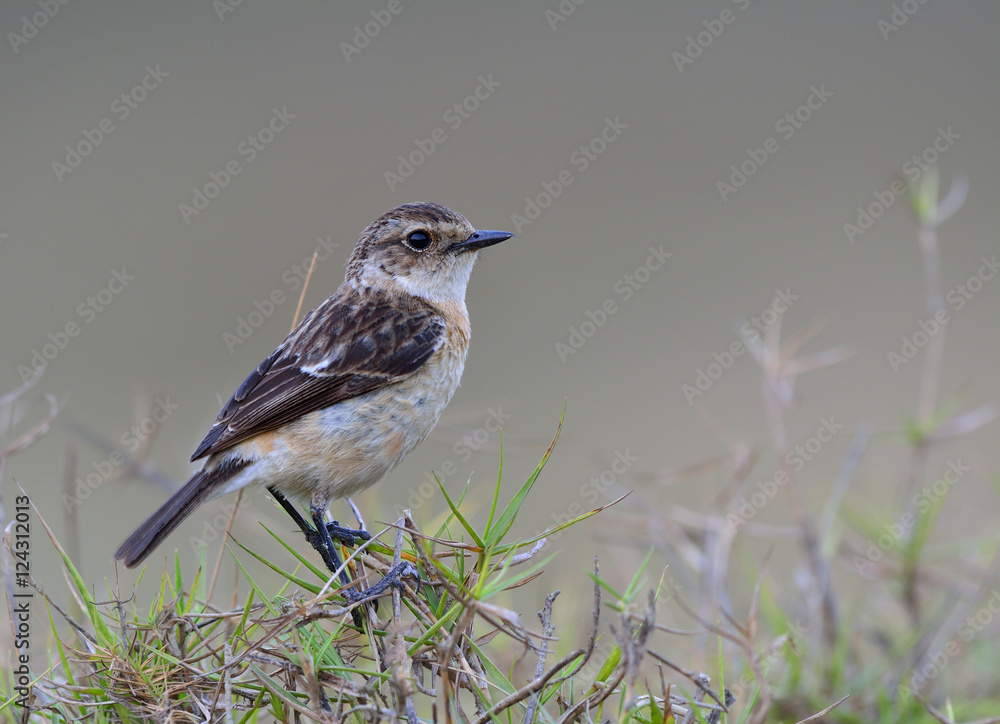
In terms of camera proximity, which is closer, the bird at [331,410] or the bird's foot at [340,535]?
the bird's foot at [340,535]

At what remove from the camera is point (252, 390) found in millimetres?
4281

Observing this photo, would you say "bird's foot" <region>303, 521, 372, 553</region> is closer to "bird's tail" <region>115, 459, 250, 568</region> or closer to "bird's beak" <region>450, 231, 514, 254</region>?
"bird's tail" <region>115, 459, 250, 568</region>

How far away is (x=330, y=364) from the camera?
424 cm

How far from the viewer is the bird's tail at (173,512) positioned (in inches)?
141

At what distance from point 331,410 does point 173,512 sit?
768 millimetres

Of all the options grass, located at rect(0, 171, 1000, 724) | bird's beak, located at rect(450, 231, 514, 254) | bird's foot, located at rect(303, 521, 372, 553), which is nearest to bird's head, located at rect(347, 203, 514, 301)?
bird's beak, located at rect(450, 231, 514, 254)

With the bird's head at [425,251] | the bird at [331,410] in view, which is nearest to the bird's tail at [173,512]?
the bird at [331,410]

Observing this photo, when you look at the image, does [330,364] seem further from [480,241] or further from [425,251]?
[480,241]

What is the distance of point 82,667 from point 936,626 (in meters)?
2.43

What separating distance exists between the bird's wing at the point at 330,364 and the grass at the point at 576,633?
62 cm

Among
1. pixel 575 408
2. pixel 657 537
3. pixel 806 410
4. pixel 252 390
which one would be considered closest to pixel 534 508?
pixel 575 408

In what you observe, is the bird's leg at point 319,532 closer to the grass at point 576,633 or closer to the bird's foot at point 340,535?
the bird's foot at point 340,535

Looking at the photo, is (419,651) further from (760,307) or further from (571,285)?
(571,285)

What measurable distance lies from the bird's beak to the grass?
4.64 feet
